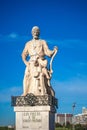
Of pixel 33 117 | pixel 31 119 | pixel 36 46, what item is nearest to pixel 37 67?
pixel 36 46

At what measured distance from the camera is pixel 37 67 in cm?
2380

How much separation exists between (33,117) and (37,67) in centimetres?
273

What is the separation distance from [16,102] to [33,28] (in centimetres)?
433

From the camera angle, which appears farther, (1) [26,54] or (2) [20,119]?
(1) [26,54]

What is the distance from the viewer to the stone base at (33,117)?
899 inches

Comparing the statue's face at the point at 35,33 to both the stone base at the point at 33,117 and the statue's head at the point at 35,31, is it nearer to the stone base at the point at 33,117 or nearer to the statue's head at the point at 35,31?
the statue's head at the point at 35,31

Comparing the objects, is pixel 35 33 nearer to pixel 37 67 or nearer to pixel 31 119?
pixel 37 67

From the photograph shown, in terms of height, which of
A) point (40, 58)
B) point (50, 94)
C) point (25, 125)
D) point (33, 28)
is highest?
point (33, 28)

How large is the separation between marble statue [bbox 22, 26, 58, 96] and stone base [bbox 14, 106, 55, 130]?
2.89 ft

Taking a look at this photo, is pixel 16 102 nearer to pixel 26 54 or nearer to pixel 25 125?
pixel 25 125

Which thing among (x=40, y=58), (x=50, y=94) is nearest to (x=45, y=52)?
(x=40, y=58)

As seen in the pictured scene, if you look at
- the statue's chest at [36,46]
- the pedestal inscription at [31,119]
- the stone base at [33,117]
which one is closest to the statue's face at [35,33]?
the statue's chest at [36,46]

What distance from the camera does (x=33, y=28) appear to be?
2466 cm

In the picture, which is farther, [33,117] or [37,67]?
[37,67]
